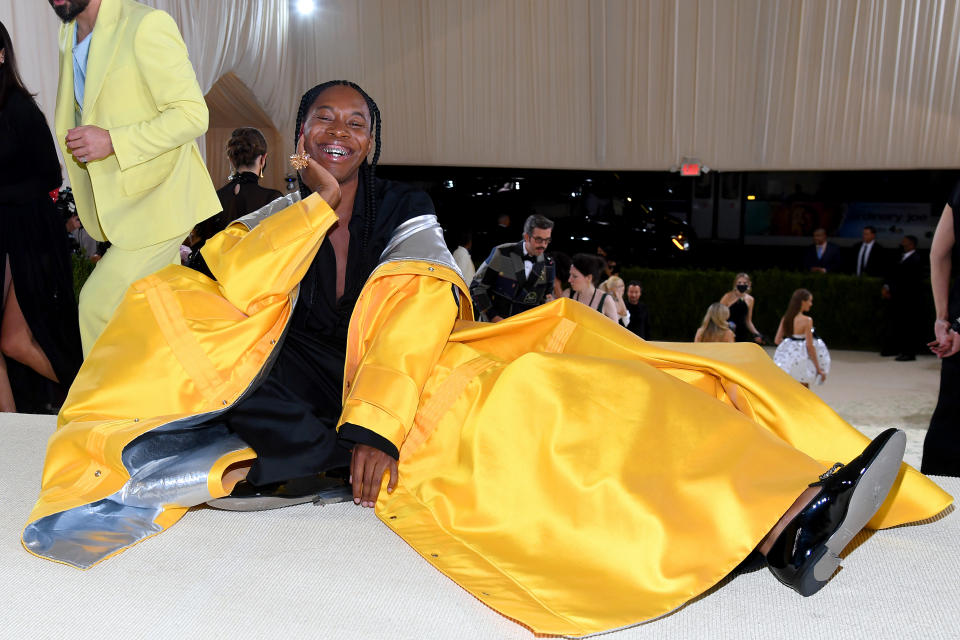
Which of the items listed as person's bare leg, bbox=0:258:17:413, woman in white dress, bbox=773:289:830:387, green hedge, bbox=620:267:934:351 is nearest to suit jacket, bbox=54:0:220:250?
person's bare leg, bbox=0:258:17:413

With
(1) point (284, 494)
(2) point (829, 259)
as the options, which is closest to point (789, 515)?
(1) point (284, 494)

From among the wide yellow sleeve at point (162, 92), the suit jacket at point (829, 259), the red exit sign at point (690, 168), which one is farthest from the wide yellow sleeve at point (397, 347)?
the red exit sign at point (690, 168)

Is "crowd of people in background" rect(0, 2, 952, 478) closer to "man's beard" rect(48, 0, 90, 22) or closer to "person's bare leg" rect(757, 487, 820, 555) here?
"man's beard" rect(48, 0, 90, 22)

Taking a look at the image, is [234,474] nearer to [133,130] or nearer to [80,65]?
[133,130]

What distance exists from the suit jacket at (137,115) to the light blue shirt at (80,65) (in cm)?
2

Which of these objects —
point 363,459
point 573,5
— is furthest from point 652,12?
point 363,459

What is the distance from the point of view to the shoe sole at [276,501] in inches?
76.5

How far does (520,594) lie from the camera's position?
5.00ft

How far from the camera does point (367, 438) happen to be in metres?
1.74

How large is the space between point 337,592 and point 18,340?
2.04 metres

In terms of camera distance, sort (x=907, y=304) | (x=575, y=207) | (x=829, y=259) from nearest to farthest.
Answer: (x=907, y=304), (x=829, y=259), (x=575, y=207)

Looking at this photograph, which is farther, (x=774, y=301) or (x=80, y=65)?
(x=774, y=301)

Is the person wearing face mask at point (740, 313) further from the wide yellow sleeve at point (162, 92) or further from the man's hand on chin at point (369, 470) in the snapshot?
the man's hand on chin at point (369, 470)

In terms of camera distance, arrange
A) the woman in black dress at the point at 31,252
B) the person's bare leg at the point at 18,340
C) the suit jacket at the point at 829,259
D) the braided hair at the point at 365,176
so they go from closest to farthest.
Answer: the braided hair at the point at 365,176 < the woman in black dress at the point at 31,252 < the person's bare leg at the point at 18,340 < the suit jacket at the point at 829,259
